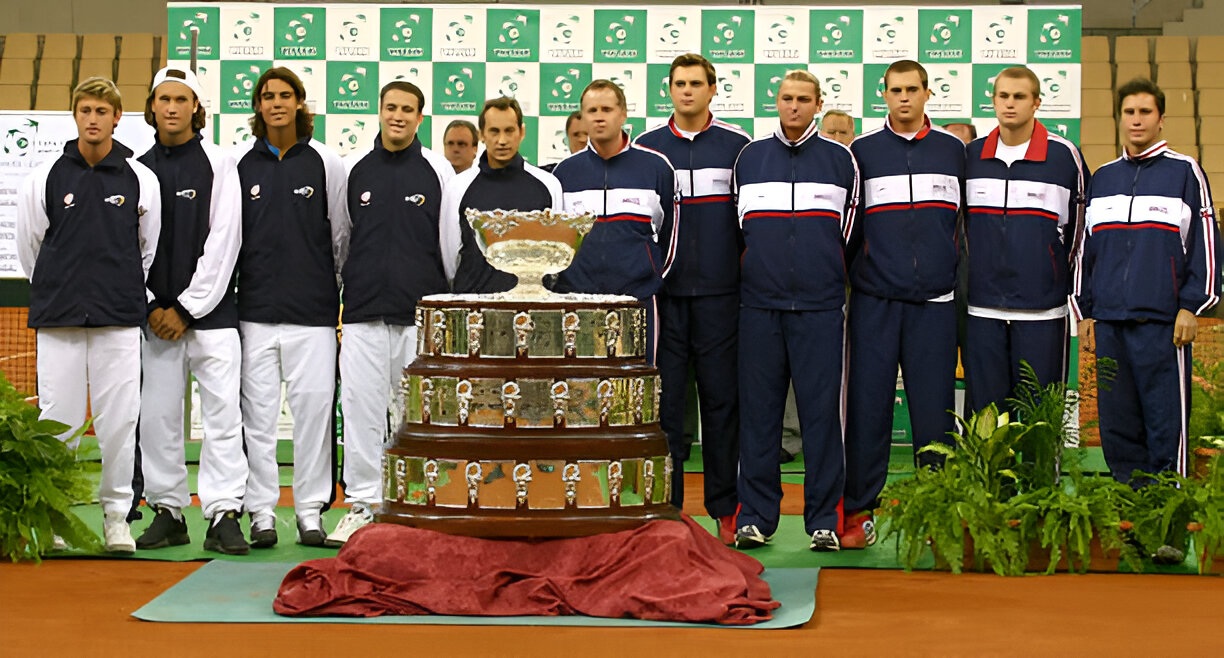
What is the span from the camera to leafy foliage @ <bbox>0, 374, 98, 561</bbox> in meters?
6.71

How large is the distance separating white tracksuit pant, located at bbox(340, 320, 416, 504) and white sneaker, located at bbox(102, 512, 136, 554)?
3.37 feet

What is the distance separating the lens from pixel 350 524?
7375 millimetres

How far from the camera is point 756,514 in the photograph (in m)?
7.39

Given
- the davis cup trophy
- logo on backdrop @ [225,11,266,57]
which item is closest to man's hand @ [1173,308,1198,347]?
the davis cup trophy

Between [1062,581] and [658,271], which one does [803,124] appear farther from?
[1062,581]

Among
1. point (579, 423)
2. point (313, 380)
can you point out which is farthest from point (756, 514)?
point (313, 380)

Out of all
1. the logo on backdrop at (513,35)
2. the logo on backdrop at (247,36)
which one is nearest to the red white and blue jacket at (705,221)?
the logo on backdrop at (513,35)

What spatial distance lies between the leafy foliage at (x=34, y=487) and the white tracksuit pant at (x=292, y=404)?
0.79 metres

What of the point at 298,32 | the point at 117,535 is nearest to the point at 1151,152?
the point at 117,535

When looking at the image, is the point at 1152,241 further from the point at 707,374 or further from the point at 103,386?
the point at 103,386

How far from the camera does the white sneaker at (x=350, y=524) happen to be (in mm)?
7324

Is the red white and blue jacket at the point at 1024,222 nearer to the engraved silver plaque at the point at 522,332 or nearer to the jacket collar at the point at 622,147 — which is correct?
the jacket collar at the point at 622,147

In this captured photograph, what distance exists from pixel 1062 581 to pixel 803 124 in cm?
234

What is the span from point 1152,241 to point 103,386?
189 inches
